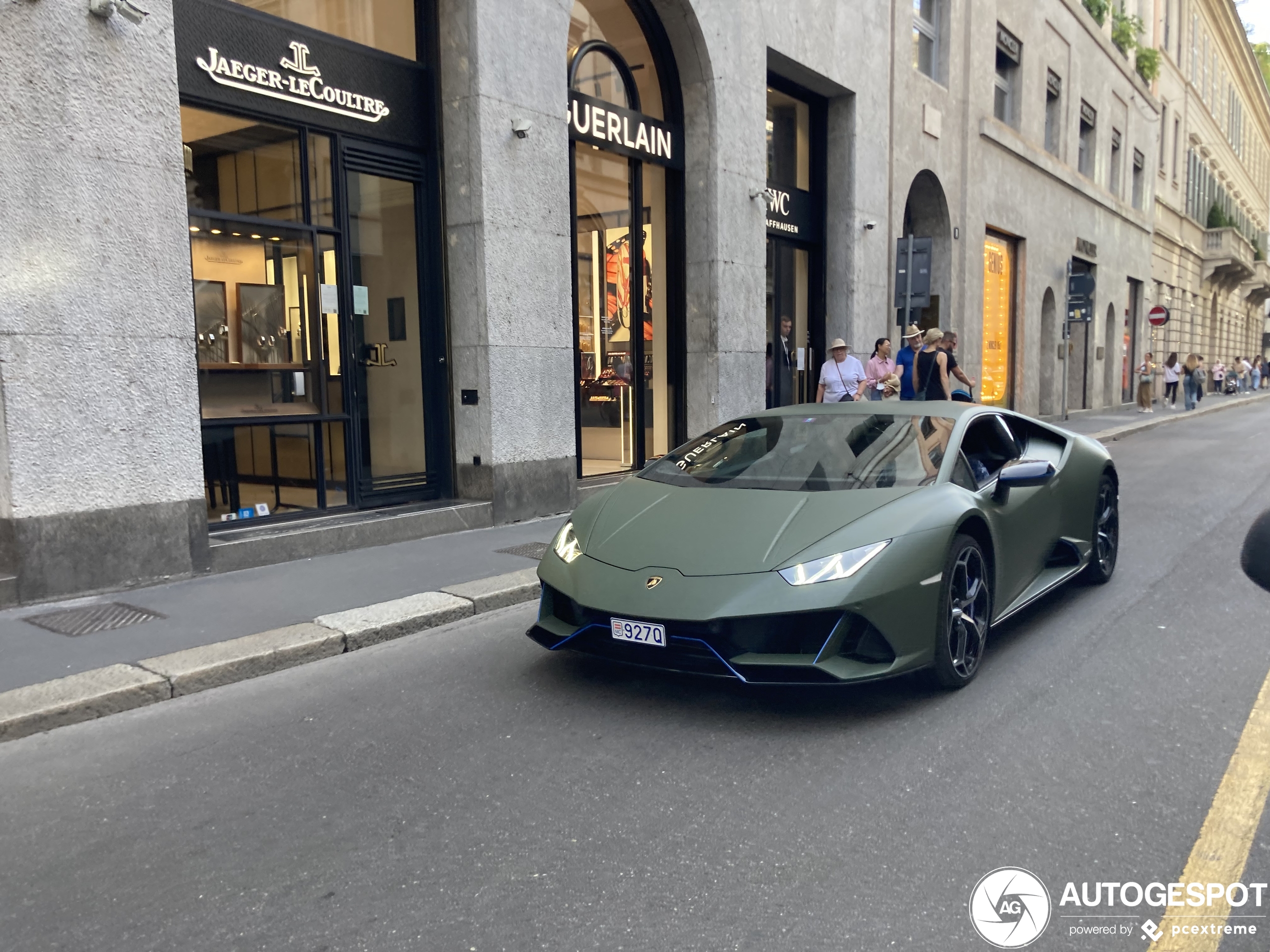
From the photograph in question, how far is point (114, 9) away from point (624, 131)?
5.96 metres

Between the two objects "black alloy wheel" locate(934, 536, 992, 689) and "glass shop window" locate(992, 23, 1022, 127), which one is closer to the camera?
"black alloy wheel" locate(934, 536, 992, 689)

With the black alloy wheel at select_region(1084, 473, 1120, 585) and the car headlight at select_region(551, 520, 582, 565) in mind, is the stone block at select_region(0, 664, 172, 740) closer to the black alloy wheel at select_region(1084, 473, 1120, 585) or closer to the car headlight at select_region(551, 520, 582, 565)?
the car headlight at select_region(551, 520, 582, 565)

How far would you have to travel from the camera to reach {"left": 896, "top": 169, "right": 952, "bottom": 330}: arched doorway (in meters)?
18.4

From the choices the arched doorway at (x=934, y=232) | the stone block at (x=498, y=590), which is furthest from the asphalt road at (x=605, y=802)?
the arched doorway at (x=934, y=232)

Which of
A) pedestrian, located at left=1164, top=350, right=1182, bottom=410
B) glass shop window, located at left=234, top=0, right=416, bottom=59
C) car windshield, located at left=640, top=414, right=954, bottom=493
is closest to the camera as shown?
car windshield, located at left=640, top=414, right=954, bottom=493

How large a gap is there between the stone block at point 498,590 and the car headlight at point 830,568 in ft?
8.03

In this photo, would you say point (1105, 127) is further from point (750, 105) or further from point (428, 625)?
point (428, 625)

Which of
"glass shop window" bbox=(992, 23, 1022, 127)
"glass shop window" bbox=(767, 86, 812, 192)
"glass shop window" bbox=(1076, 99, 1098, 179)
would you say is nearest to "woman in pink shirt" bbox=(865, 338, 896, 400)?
"glass shop window" bbox=(767, 86, 812, 192)

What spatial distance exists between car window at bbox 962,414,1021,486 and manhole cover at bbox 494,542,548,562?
11.2 feet

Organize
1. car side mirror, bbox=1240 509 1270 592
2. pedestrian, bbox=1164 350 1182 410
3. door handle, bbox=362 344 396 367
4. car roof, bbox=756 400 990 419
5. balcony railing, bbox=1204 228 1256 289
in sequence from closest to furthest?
car side mirror, bbox=1240 509 1270 592, car roof, bbox=756 400 990 419, door handle, bbox=362 344 396 367, pedestrian, bbox=1164 350 1182 410, balcony railing, bbox=1204 228 1256 289

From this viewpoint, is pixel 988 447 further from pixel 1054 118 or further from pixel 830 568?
pixel 1054 118

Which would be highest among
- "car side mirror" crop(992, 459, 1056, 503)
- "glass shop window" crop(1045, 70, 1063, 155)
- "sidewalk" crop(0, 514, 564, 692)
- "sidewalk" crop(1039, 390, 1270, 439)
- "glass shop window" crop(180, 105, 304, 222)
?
"glass shop window" crop(1045, 70, 1063, 155)

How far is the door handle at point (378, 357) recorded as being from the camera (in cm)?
865

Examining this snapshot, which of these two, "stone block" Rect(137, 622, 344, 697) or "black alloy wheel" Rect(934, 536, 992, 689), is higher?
"black alloy wheel" Rect(934, 536, 992, 689)
